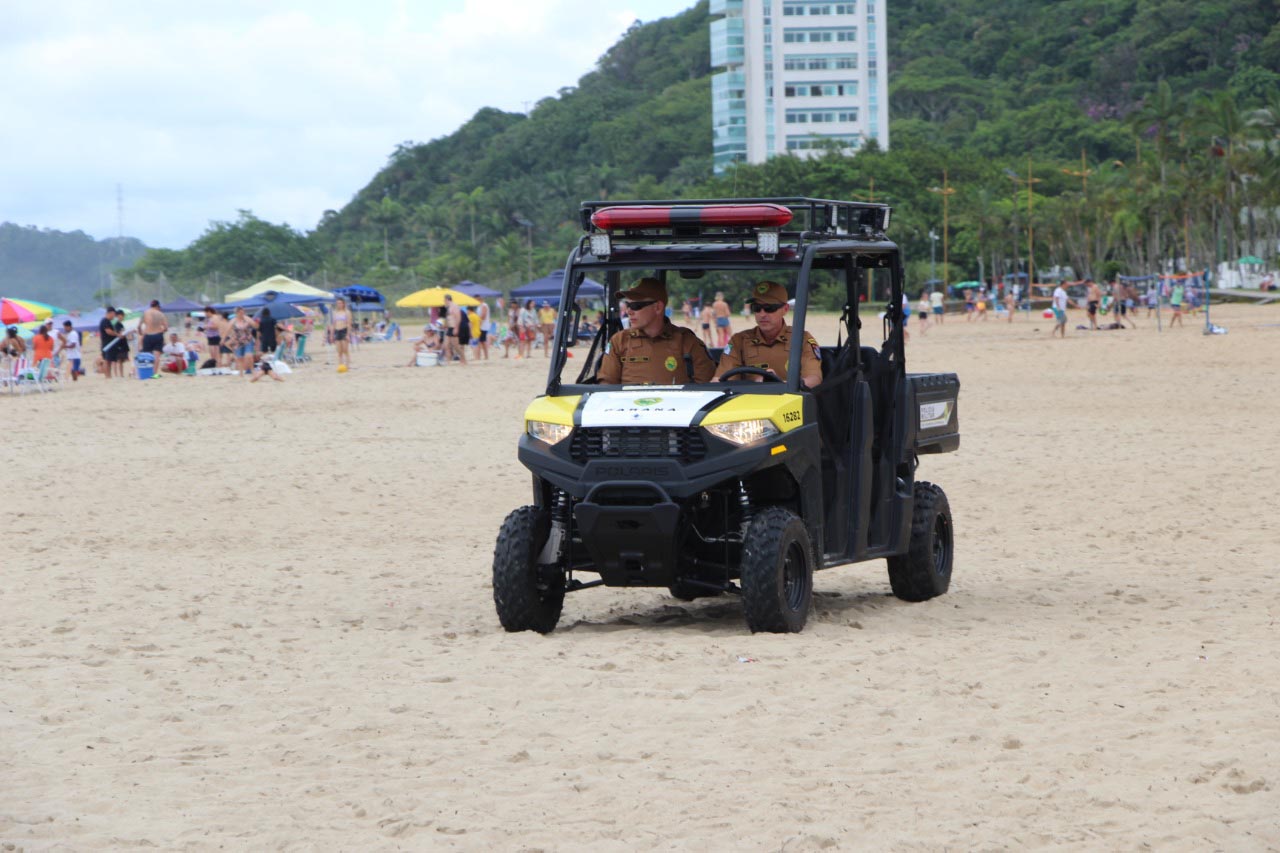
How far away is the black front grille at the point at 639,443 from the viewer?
25.3 feet

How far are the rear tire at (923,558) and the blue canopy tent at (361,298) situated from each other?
52906mm

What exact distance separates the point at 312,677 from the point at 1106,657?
3.22 meters

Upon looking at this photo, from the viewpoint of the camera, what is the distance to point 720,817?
5078 mm

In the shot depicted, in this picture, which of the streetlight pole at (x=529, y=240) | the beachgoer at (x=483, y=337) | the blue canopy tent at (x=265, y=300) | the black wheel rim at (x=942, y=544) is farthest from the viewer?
the streetlight pole at (x=529, y=240)

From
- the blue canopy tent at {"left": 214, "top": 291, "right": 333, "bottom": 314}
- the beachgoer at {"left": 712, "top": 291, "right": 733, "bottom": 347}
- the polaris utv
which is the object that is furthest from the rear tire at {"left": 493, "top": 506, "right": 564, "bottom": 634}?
the blue canopy tent at {"left": 214, "top": 291, "right": 333, "bottom": 314}

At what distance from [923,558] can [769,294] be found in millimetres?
1728

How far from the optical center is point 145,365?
33.4 m

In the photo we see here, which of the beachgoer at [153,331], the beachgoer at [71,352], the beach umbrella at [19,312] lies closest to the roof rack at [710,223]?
the beachgoer at [153,331]

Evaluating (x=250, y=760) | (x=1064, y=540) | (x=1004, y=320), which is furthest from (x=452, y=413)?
(x=1004, y=320)

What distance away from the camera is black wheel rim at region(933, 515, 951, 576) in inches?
374

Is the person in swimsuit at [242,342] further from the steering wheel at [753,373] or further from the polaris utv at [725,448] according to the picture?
the steering wheel at [753,373]

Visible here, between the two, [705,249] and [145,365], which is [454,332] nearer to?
[145,365]

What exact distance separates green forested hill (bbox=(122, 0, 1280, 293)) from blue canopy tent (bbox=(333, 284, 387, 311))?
27143mm

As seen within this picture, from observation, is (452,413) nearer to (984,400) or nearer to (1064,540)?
(984,400)
